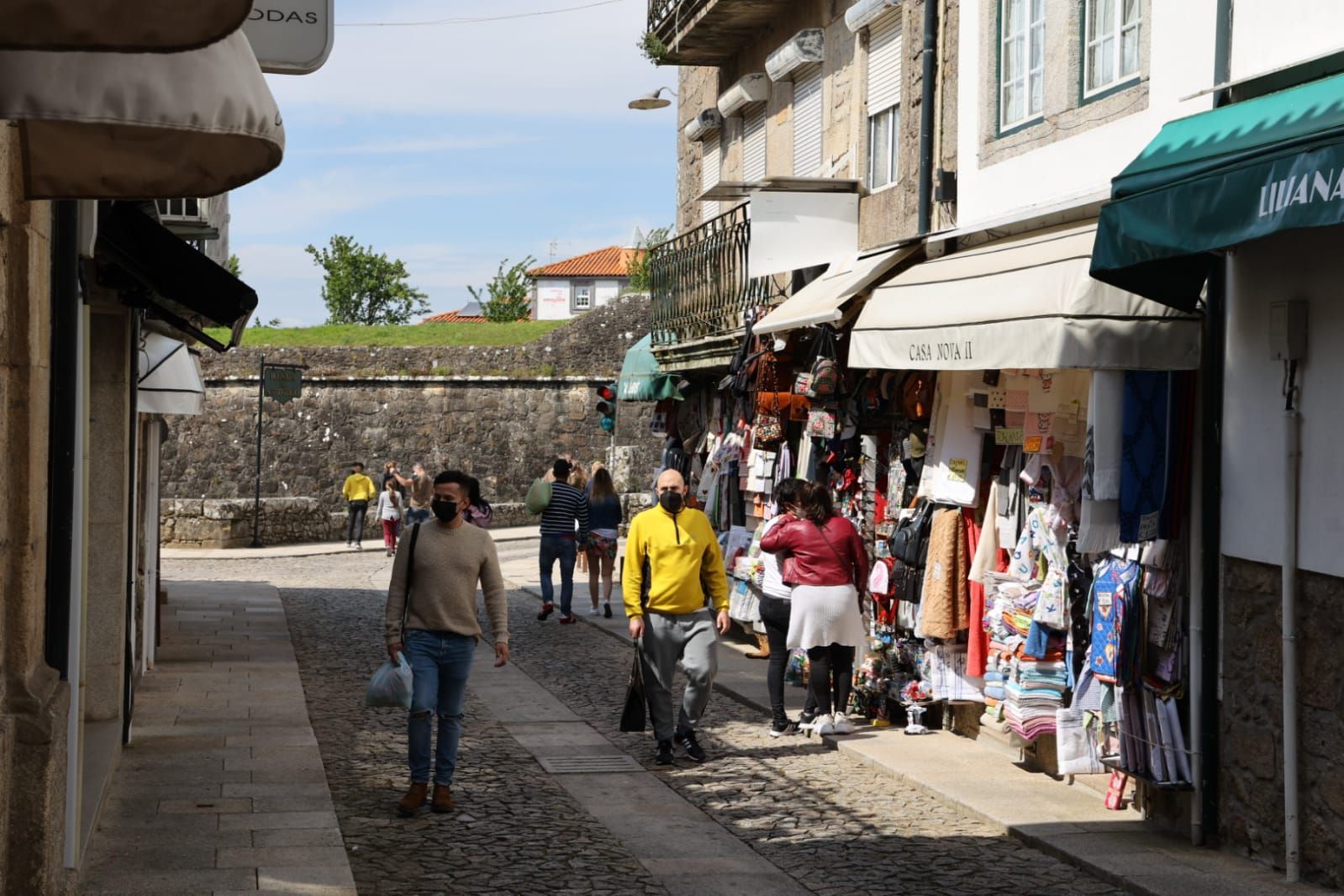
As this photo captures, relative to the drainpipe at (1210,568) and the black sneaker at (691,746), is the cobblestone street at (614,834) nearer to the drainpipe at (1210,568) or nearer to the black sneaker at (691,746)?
the black sneaker at (691,746)

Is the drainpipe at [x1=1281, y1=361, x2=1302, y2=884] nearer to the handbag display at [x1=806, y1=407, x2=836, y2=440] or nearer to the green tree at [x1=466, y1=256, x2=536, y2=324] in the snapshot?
the handbag display at [x1=806, y1=407, x2=836, y2=440]

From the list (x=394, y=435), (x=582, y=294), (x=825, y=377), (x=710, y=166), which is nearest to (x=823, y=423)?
(x=825, y=377)

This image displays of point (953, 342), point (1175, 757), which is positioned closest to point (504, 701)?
point (953, 342)

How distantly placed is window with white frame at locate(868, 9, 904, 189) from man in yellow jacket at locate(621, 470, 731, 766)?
170 inches

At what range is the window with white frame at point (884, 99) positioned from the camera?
520 inches

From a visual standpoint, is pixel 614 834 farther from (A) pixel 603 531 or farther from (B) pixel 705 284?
(A) pixel 603 531

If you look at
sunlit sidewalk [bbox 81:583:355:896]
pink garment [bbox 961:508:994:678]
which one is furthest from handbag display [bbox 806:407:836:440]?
sunlit sidewalk [bbox 81:583:355:896]

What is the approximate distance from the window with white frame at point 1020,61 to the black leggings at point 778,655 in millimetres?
3590

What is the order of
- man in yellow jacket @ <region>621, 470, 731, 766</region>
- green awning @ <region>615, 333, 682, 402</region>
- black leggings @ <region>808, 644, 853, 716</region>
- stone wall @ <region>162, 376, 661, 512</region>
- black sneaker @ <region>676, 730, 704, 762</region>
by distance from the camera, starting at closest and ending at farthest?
man in yellow jacket @ <region>621, 470, 731, 766</region> < black sneaker @ <region>676, 730, 704, 762</region> < black leggings @ <region>808, 644, 853, 716</region> < green awning @ <region>615, 333, 682, 402</region> < stone wall @ <region>162, 376, 661, 512</region>

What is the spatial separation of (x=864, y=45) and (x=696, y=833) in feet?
26.2

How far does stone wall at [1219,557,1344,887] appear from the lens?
687cm

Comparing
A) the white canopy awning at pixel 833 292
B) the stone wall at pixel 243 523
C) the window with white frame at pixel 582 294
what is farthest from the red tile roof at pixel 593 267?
the white canopy awning at pixel 833 292

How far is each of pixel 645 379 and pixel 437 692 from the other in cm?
1182

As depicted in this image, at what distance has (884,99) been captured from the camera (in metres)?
13.5
